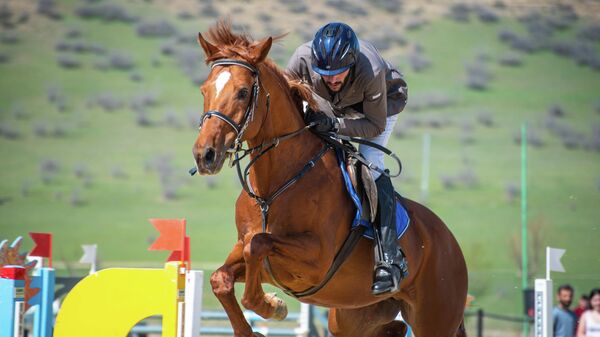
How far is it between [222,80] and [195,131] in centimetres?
2527

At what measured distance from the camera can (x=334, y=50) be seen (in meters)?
5.38

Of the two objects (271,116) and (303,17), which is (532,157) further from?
(271,116)

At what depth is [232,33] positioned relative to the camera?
17.0ft

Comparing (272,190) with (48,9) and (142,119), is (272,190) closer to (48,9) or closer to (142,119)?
(142,119)

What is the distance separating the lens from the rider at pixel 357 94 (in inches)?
214

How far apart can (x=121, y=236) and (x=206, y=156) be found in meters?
19.5

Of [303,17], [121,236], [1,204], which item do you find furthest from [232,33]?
[303,17]

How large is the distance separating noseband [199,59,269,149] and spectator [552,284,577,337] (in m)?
6.28

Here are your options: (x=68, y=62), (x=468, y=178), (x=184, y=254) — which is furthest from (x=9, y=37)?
(x=184, y=254)

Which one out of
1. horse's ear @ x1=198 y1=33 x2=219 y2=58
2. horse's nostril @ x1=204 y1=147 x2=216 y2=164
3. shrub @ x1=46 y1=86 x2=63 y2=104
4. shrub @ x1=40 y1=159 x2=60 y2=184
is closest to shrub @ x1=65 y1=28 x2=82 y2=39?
shrub @ x1=46 y1=86 x2=63 y2=104

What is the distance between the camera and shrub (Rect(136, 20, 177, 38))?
1382 inches

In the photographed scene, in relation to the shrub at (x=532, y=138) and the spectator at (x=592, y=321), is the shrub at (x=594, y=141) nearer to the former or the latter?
the shrub at (x=532, y=138)

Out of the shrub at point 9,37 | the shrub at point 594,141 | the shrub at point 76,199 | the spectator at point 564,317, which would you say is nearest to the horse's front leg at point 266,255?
the spectator at point 564,317

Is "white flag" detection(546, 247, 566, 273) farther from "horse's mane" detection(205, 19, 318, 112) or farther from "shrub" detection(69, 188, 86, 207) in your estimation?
"shrub" detection(69, 188, 86, 207)
